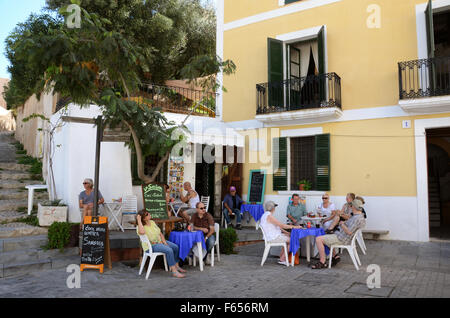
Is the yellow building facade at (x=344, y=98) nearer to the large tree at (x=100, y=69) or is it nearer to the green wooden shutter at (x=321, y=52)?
the green wooden shutter at (x=321, y=52)

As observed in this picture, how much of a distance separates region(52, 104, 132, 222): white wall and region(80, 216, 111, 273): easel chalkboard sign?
109 inches

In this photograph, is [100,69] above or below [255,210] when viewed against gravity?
above

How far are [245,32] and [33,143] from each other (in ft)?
30.2

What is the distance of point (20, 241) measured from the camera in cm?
757

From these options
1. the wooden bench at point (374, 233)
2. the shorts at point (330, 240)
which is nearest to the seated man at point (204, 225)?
the shorts at point (330, 240)

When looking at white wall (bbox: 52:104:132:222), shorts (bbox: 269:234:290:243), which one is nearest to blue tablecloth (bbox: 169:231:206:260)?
shorts (bbox: 269:234:290:243)

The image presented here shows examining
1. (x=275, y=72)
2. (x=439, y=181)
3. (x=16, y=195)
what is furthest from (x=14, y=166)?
(x=439, y=181)

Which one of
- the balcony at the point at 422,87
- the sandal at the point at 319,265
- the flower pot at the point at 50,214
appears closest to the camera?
the sandal at the point at 319,265

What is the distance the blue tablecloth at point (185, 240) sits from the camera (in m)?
6.95

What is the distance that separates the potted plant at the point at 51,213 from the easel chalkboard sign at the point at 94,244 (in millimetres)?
2084

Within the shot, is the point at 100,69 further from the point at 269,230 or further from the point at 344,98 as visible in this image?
the point at 344,98

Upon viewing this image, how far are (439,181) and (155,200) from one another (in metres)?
12.2

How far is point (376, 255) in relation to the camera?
829 centimetres
